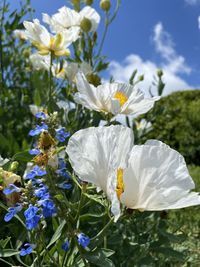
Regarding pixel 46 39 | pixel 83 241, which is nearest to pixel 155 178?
pixel 83 241

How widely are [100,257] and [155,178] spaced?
27 centimetres

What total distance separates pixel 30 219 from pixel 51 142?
159 millimetres

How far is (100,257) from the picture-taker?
3.18 feet

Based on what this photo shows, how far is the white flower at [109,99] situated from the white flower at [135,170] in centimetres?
31

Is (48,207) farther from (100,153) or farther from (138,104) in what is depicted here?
(138,104)

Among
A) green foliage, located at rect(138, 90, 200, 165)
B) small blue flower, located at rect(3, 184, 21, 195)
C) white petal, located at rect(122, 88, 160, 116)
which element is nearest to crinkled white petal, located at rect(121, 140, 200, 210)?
small blue flower, located at rect(3, 184, 21, 195)

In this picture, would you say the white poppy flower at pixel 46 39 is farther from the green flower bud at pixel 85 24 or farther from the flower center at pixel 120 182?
the flower center at pixel 120 182

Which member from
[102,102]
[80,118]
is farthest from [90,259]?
[80,118]

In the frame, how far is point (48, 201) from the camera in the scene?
918 mm

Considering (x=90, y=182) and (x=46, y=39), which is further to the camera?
(x=46, y=39)

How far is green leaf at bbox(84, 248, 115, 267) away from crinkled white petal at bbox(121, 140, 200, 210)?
204 millimetres

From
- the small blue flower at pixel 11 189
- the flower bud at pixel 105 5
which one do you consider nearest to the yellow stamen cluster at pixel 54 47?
the flower bud at pixel 105 5

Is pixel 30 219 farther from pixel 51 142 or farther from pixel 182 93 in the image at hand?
pixel 182 93

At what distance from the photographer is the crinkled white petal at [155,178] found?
0.79 metres
